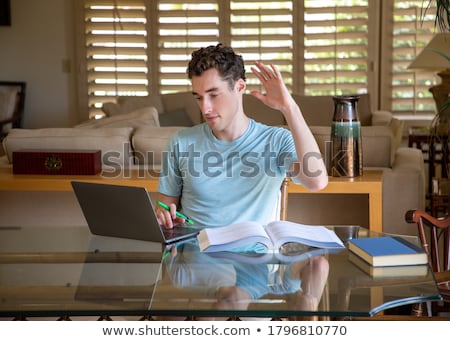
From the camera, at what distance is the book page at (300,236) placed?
2123 mm

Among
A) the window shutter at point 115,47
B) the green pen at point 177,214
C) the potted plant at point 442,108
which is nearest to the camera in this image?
the green pen at point 177,214

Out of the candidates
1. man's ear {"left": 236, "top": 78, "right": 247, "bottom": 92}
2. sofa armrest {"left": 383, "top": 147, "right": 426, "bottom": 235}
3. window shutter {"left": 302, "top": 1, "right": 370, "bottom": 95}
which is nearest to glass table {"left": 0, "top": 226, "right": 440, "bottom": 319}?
man's ear {"left": 236, "top": 78, "right": 247, "bottom": 92}

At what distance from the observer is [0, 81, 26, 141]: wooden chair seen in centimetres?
732

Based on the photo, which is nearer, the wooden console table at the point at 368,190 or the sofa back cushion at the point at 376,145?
the wooden console table at the point at 368,190

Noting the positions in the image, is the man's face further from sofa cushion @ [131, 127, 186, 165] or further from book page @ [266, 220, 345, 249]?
sofa cushion @ [131, 127, 186, 165]

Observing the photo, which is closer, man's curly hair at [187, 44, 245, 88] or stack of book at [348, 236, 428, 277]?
stack of book at [348, 236, 428, 277]

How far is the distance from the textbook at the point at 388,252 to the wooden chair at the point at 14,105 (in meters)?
5.51

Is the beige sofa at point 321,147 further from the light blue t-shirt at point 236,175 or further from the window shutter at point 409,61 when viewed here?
the window shutter at point 409,61

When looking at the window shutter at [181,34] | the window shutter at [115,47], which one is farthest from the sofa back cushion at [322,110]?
the window shutter at [115,47]

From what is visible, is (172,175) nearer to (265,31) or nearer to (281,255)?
(281,255)

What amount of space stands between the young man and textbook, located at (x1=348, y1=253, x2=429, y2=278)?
50cm

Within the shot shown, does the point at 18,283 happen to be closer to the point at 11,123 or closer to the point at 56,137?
the point at 56,137

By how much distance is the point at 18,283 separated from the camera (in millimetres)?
1895

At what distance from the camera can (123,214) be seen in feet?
7.20
